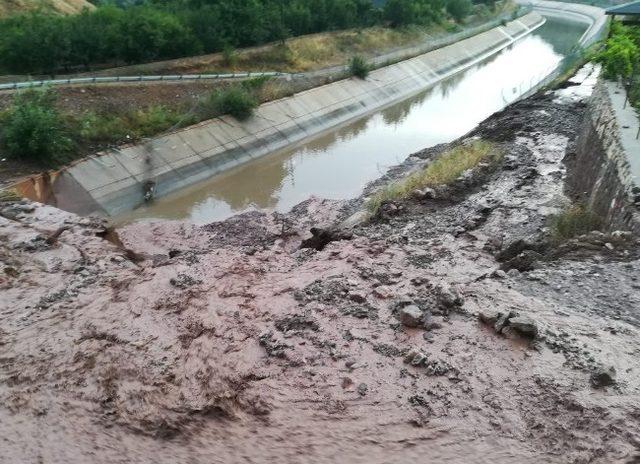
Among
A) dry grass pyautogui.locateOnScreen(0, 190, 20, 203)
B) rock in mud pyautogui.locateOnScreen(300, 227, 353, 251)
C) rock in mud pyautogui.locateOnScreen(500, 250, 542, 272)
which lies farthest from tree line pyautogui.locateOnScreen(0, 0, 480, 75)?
rock in mud pyautogui.locateOnScreen(500, 250, 542, 272)

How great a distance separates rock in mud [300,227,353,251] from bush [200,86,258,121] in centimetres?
989

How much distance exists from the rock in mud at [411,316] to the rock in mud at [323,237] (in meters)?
4.45

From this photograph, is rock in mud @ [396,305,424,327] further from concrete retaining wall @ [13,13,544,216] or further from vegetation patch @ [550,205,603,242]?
concrete retaining wall @ [13,13,544,216]

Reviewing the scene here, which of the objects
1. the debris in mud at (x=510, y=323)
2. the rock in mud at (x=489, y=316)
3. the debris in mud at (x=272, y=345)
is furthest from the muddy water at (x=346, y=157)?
the debris in mud at (x=510, y=323)

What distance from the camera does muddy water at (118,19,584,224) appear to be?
711 inches

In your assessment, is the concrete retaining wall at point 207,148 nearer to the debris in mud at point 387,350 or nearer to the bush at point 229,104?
the bush at point 229,104

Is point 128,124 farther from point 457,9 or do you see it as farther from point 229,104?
point 457,9

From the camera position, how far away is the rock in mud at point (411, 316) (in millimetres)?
8852

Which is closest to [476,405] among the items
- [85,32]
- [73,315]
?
[73,315]

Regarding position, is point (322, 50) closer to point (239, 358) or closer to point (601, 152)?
point (601, 152)

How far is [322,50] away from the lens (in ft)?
116

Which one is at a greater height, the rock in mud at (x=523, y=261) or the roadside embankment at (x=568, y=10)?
the roadside embankment at (x=568, y=10)

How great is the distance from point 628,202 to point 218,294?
811 centimetres

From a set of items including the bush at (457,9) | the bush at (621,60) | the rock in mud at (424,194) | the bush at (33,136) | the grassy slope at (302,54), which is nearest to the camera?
the rock in mud at (424,194)
